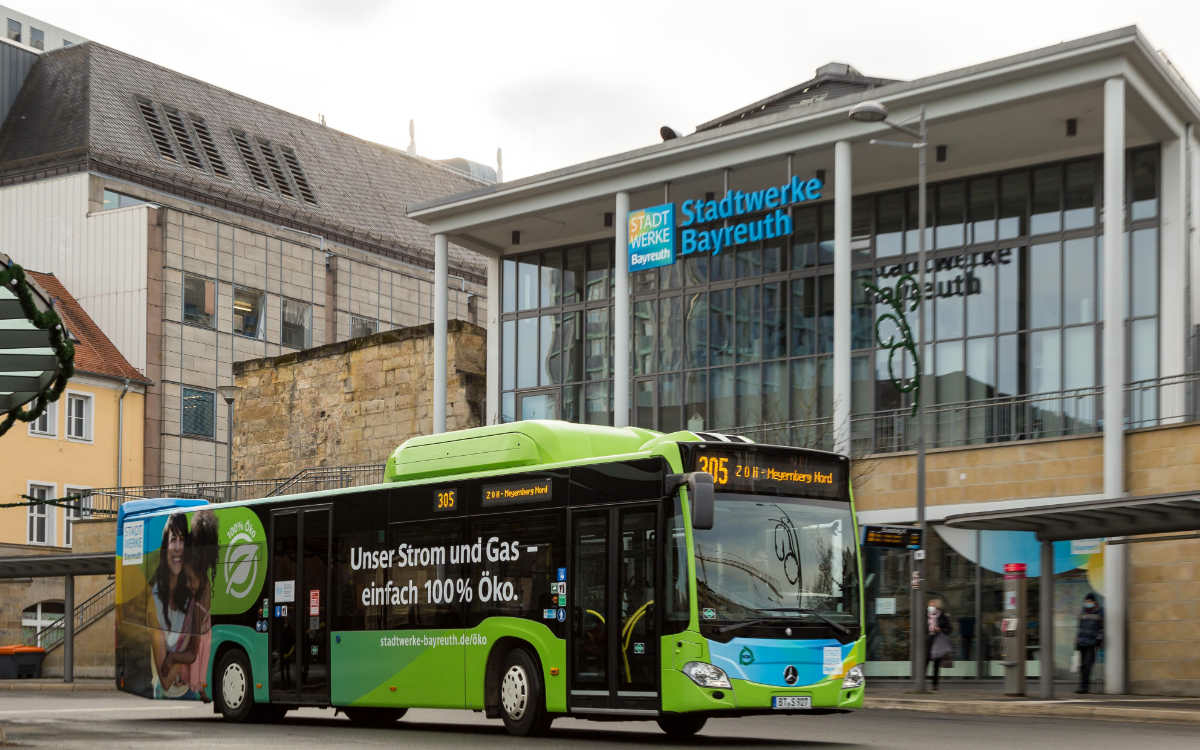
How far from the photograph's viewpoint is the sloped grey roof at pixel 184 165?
58.7 meters

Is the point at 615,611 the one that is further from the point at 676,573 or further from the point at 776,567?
the point at 776,567

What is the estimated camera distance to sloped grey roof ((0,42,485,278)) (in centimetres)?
5869

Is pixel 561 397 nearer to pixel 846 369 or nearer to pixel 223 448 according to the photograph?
pixel 846 369

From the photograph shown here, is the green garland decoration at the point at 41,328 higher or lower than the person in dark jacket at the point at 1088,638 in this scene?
higher

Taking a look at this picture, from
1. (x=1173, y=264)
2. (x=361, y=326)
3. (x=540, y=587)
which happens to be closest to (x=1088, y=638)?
(x=1173, y=264)

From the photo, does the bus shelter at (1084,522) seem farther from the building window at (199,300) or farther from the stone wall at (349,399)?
the building window at (199,300)

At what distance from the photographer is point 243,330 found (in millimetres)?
60562

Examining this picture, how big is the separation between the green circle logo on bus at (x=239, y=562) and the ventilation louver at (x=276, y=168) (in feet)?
144

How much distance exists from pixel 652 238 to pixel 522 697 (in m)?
20.7

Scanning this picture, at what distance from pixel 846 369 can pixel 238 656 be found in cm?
1585

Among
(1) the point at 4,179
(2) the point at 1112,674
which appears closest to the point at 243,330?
(1) the point at 4,179

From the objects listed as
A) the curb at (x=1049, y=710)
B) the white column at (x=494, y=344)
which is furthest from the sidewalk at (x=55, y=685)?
the curb at (x=1049, y=710)

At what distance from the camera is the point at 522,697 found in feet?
57.8

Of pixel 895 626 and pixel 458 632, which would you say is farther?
pixel 895 626
